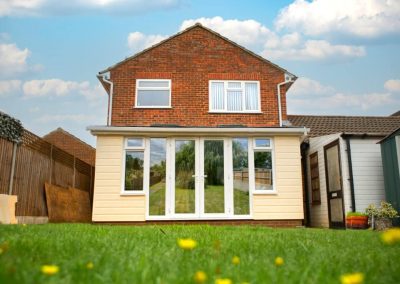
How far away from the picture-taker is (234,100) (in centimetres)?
1488

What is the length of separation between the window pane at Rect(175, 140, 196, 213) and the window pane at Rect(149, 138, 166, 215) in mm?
429

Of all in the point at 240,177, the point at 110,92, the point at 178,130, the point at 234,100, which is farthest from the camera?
the point at 234,100

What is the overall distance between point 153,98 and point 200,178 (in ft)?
13.9

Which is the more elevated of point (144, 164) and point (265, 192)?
point (144, 164)

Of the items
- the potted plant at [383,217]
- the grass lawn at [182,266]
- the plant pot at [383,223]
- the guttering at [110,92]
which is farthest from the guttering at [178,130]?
the grass lawn at [182,266]

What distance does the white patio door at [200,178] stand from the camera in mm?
12102

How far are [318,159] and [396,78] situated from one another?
1215 cm

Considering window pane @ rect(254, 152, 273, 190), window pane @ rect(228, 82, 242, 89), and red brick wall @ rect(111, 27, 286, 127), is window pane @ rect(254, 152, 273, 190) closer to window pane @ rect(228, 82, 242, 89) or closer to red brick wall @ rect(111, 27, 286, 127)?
red brick wall @ rect(111, 27, 286, 127)

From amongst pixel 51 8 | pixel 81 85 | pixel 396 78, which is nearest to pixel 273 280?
pixel 51 8

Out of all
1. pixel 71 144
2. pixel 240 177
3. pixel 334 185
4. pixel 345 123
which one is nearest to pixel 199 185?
pixel 240 177

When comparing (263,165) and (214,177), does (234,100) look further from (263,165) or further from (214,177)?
(214,177)

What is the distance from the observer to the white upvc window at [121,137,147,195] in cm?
1220

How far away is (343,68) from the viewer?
21.8 m

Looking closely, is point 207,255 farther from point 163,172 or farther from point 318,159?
point 318,159
